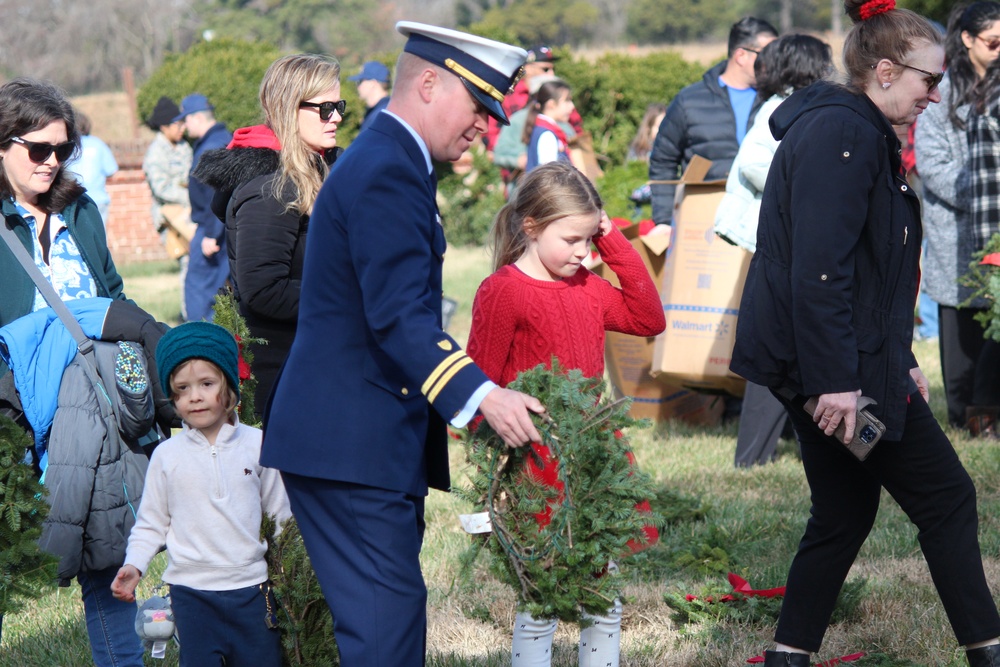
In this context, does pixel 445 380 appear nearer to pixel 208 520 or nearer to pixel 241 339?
pixel 208 520

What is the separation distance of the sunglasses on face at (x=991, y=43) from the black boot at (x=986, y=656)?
13.0 ft

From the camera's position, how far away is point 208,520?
3.30 metres

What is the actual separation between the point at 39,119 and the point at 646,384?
4669mm

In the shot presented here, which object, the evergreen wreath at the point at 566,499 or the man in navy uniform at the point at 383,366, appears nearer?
the man in navy uniform at the point at 383,366

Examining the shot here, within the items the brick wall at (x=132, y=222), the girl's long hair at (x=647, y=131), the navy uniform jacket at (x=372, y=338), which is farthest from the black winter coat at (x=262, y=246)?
the brick wall at (x=132, y=222)

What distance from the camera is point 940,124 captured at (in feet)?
23.0

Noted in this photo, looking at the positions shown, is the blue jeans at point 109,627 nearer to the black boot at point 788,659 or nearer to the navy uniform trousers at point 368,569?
the navy uniform trousers at point 368,569

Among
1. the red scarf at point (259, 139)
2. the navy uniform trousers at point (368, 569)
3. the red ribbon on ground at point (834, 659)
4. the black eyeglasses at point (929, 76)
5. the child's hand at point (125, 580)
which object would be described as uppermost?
the black eyeglasses at point (929, 76)

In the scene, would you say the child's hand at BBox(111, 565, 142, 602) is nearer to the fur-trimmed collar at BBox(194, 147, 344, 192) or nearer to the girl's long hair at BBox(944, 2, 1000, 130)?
the fur-trimmed collar at BBox(194, 147, 344, 192)

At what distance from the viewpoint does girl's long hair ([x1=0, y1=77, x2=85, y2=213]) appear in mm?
3748

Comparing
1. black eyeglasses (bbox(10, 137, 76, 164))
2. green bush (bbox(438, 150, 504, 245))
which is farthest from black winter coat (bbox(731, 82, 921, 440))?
green bush (bbox(438, 150, 504, 245))

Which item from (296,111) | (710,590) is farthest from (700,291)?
(296,111)

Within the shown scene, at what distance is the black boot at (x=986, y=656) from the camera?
3607mm

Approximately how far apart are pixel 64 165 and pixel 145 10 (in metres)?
52.8
